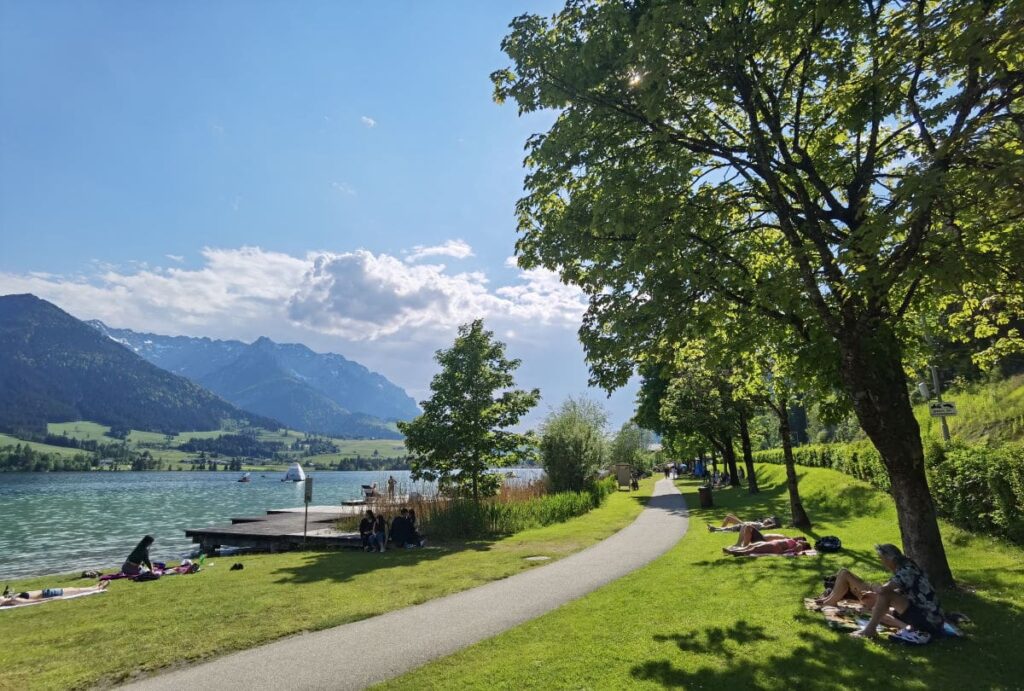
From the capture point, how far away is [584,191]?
12672 mm

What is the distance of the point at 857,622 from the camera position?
8.54 meters

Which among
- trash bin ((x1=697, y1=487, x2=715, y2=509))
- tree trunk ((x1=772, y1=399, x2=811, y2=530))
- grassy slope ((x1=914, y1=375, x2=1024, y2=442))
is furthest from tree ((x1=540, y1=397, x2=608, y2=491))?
grassy slope ((x1=914, y1=375, x2=1024, y2=442))

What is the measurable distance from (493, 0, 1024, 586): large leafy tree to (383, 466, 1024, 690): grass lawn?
238 centimetres

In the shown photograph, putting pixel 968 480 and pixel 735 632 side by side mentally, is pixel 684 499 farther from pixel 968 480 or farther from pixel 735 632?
pixel 735 632

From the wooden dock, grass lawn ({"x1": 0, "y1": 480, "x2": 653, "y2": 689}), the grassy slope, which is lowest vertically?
the wooden dock

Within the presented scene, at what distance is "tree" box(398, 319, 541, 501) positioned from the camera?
86.9 feet

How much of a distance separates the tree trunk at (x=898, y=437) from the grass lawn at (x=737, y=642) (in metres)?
0.83

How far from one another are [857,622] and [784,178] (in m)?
7.83

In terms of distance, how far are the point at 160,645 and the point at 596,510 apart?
25917 millimetres

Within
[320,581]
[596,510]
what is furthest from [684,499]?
[320,581]

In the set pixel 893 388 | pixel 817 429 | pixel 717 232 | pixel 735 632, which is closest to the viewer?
pixel 735 632

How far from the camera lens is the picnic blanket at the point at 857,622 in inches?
299


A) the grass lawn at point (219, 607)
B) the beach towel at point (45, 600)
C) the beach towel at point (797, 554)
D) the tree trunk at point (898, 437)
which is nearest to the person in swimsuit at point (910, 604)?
the tree trunk at point (898, 437)

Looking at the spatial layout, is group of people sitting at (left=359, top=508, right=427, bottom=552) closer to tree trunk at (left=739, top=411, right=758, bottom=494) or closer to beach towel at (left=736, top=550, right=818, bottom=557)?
beach towel at (left=736, top=550, right=818, bottom=557)
